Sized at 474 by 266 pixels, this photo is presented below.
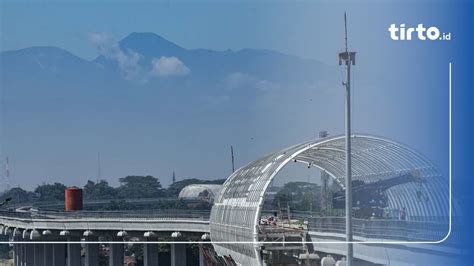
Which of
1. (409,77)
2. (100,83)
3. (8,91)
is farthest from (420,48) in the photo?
(8,91)

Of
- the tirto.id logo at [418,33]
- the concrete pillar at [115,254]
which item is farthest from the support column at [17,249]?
the tirto.id logo at [418,33]

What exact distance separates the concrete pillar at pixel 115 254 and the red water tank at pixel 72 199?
0.97 feet

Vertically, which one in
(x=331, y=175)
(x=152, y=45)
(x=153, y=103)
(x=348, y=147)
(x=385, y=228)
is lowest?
(x=385, y=228)

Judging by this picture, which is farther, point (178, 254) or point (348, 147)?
point (178, 254)

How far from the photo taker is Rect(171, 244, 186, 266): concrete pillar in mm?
7613

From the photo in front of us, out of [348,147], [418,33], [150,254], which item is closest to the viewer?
[348,147]

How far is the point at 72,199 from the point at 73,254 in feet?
1.08

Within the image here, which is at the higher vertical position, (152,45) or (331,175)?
(152,45)

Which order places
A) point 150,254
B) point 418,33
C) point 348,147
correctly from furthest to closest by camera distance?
point 150,254
point 418,33
point 348,147

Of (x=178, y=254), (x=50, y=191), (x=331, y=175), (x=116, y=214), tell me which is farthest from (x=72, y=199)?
(x=331, y=175)

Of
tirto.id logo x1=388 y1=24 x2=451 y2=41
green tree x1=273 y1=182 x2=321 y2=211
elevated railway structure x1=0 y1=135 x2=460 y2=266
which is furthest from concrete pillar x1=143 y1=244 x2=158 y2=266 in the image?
tirto.id logo x1=388 y1=24 x2=451 y2=41

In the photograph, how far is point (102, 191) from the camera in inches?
299

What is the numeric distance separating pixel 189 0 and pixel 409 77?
4.25ft

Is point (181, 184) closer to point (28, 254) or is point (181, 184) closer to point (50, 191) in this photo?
point (50, 191)
